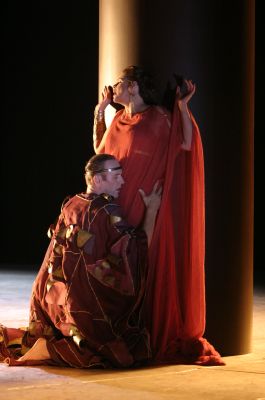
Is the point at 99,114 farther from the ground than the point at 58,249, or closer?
farther from the ground

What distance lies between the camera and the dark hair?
5242mm

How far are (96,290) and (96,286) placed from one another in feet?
0.06

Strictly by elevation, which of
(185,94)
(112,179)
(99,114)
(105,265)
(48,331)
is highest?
(185,94)

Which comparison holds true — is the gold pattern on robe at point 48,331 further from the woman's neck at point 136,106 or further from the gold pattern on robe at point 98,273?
the woman's neck at point 136,106

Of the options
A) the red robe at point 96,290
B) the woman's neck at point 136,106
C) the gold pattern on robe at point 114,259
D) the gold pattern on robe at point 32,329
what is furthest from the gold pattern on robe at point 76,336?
the woman's neck at point 136,106

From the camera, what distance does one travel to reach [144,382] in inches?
178

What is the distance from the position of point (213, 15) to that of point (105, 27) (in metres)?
0.60

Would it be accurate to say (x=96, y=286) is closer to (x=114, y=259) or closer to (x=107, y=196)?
(x=114, y=259)

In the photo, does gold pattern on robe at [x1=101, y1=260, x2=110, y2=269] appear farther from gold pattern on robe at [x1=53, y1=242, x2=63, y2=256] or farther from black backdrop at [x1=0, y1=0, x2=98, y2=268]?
black backdrop at [x1=0, y1=0, x2=98, y2=268]

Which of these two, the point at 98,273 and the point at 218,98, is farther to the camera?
the point at 218,98

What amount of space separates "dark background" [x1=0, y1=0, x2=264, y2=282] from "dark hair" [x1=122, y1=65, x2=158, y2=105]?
15.8ft

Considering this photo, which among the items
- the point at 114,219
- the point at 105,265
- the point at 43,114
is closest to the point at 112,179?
the point at 114,219

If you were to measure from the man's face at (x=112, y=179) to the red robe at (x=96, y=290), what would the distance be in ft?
0.16

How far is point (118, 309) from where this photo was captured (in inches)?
195
